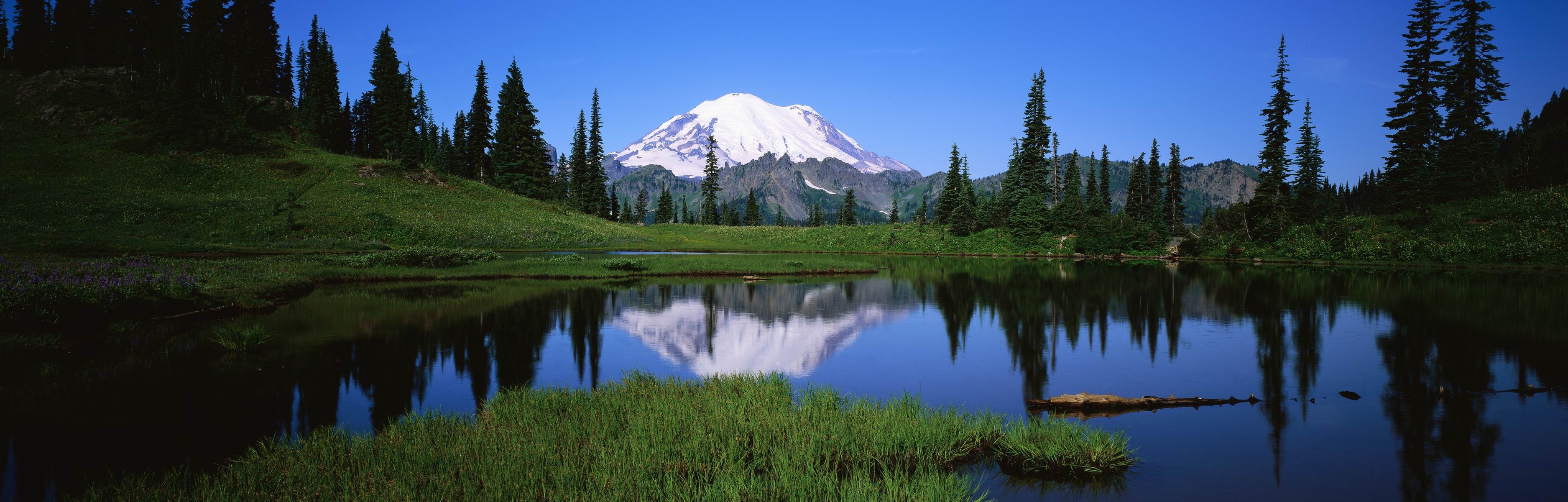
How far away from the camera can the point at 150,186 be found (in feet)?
203

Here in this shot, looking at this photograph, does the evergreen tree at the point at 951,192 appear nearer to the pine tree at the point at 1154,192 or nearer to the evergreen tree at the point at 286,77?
the pine tree at the point at 1154,192

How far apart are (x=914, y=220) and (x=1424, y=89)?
57.5m

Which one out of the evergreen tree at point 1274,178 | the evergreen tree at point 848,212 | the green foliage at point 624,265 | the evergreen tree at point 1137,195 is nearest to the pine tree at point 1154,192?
the evergreen tree at point 1137,195

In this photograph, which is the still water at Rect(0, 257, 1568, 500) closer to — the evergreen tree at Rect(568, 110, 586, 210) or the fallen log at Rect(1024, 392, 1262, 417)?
the fallen log at Rect(1024, 392, 1262, 417)

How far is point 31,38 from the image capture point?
Answer: 306 ft

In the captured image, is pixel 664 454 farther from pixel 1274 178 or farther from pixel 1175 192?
pixel 1175 192

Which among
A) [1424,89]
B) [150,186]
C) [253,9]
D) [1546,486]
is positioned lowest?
[1546,486]

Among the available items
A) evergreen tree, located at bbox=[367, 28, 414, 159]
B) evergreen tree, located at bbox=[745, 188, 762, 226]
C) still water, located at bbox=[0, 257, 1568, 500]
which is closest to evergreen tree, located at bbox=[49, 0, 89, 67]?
evergreen tree, located at bbox=[367, 28, 414, 159]

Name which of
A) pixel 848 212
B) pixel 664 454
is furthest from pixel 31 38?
pixel 664 454

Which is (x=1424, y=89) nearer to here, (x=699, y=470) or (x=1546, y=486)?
(x=1546, y=486)

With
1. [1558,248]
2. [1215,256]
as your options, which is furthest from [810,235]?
[1558,248]

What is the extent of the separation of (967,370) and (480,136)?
→ 329ft

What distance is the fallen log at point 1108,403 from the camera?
11.8m

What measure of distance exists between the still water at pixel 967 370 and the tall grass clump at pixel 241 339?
0.41m
